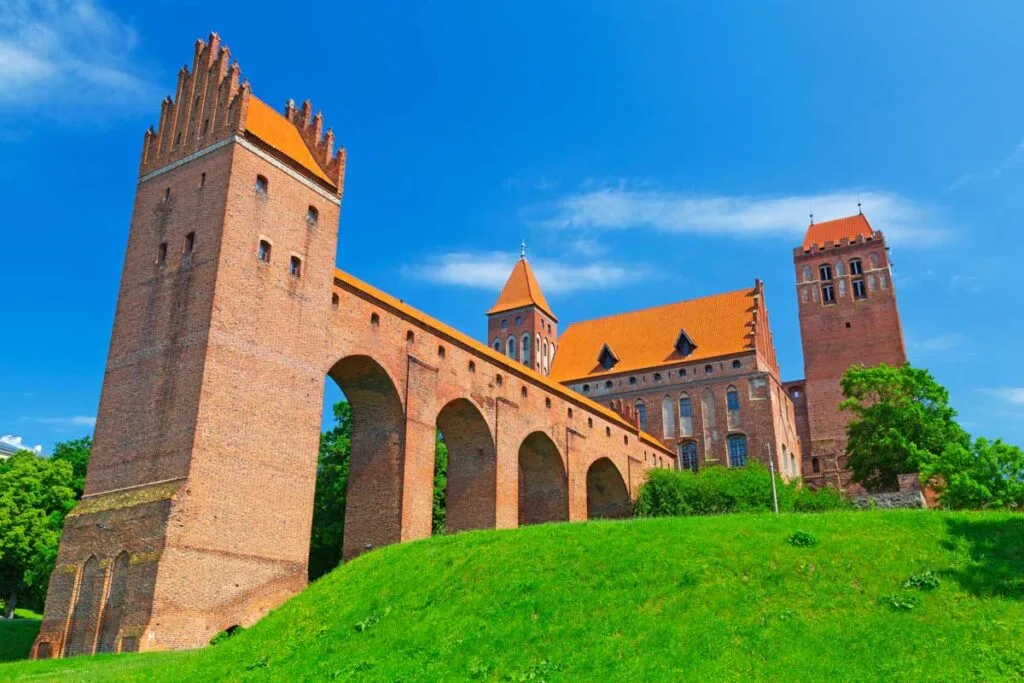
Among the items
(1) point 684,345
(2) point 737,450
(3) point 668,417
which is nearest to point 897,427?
(2) point 737,450

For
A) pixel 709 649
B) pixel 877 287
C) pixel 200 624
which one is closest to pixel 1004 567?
pixel 709 649

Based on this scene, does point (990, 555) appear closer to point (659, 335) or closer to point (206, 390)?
point (206, 390)

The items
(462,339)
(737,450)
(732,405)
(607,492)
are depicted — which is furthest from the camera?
(732,405)

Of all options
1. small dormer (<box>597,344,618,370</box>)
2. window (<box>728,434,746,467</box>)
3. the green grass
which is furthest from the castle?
small dormer (<box>597,344,618,370</box>)

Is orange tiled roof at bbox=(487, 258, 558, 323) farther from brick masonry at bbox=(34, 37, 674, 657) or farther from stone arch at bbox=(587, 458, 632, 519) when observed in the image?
brick masonry at bbox=(34, 37, 674, 657)

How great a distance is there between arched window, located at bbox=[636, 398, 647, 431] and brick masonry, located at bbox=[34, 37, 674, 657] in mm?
22122

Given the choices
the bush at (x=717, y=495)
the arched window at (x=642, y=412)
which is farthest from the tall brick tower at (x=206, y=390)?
the arched window at (x=642, y=412)

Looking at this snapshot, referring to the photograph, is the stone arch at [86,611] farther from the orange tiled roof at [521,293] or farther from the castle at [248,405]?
the orange tiled roof at [521,293]

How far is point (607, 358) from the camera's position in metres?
56.4

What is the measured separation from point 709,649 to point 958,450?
2709 centimetres

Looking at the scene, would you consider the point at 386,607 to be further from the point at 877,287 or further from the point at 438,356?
the point at 877,287

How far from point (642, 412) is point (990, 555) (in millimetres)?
39299

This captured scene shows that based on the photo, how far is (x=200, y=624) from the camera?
800 inches

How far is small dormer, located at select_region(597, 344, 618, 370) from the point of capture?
5600cm
